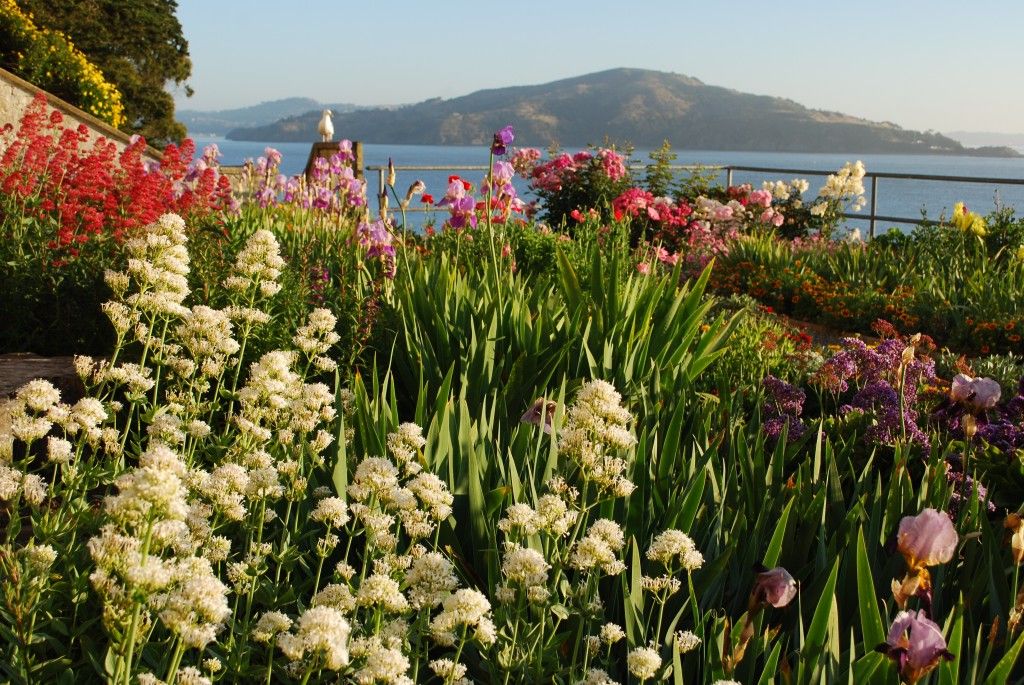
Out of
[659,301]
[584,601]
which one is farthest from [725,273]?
[584,601]

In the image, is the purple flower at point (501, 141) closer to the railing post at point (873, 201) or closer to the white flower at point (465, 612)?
the white flower at point (465, 612)

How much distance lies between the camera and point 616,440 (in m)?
1.68

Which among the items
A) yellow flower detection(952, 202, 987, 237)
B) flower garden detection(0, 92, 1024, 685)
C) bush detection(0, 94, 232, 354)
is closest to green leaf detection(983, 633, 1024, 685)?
flower garden detection(0, 92, 1024, 685)

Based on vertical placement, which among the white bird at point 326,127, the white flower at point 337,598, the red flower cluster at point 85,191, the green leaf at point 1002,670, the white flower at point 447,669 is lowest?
the green leaf at point 1002,670

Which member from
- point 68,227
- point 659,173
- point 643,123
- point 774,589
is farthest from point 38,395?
point 643,123

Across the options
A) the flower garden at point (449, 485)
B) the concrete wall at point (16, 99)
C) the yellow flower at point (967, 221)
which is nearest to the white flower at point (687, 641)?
the flower garden at point (449, 485)

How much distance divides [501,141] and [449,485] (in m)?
2.57

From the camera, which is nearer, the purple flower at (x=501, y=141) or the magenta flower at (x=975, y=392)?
the magenta flower at (x=975, y=392)

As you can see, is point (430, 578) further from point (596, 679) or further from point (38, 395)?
point (38, 395)

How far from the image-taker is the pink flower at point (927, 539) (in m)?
1.63

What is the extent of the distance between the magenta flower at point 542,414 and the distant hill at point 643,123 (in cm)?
11075

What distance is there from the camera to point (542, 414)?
100 inches

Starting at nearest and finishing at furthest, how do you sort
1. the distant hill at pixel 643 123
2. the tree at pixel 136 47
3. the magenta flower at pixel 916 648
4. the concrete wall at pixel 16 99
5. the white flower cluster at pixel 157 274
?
the magenta flower at pixel 916 648
the white flower cluster at pixel 157 274
the concrete wall at pixel 16 99
the tree at pixel 136 47
the distant hill at pixel 643 123

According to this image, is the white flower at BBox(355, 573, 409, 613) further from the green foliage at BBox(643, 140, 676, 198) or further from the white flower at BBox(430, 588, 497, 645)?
the green foliage at BBox(643, 140, 676, 198)
